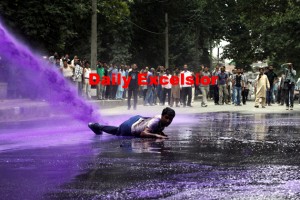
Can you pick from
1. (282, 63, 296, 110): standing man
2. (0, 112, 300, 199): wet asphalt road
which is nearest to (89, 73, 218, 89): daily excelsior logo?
(282, 63, 296, 110): standing man

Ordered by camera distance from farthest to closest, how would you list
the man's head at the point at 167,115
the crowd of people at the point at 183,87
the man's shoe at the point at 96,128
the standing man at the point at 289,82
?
the crowd of people at the point at 183,87, the standing man at the point at 289,82, the man's shoe at the point at 96,128, the man's head at the point at 167,115

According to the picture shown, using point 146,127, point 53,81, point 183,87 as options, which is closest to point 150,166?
point 146,127

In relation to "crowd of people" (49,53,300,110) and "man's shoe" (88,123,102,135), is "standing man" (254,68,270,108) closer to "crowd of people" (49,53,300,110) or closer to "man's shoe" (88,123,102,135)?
"crowd of people" (49,53,300,110)

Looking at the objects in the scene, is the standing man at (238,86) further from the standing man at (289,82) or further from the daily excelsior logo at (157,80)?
the standing man at (289,82)

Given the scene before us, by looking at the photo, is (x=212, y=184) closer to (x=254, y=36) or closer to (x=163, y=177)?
(x=163, y=177)

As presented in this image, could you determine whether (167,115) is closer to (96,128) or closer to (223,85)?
→ (96,128)

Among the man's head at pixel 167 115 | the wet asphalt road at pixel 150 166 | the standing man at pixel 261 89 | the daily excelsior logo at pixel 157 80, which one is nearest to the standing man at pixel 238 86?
the daily excelsior logo at pixel 157 80

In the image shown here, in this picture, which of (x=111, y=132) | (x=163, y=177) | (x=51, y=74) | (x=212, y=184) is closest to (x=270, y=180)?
(x=212, y=184)

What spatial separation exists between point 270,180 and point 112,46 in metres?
41.9

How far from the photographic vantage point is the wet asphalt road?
6199 mm

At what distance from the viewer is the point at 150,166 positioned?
8016 millimetres

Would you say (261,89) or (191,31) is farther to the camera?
(191,31)

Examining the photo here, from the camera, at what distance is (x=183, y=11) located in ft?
192

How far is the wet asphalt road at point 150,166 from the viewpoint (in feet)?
20.3
